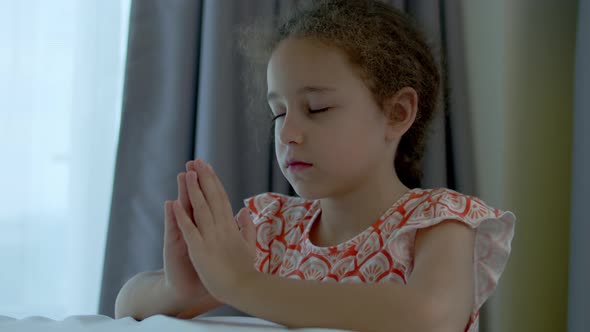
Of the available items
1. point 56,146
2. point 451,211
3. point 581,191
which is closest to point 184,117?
point 56,146

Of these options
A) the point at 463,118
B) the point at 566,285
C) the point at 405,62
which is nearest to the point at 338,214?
the point at 405,62

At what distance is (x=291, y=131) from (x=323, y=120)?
0.17 feet

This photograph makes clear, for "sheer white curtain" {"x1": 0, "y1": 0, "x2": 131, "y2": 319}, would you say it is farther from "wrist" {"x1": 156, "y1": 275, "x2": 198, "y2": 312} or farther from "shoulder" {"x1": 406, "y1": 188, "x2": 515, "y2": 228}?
"shoulder" {"x1": 406, "y1": 188, "x2": 515, "y2": 228}

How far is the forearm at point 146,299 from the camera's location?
0.94 m

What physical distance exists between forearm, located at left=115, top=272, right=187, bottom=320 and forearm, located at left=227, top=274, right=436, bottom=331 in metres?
0.20

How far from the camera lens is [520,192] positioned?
3.96 ft

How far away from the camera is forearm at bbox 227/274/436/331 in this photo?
738mm

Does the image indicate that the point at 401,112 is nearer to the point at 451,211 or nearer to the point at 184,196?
the point at 451,211

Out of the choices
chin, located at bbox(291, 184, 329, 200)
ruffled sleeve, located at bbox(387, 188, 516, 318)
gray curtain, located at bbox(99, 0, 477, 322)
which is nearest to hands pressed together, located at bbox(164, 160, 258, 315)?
chin, located at bbox(291, 184, 329, 200)

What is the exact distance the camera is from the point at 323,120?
0.94 m

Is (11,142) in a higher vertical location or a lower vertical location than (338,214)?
higher

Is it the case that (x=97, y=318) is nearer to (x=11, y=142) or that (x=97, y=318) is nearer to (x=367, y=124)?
(x=367, y=124)

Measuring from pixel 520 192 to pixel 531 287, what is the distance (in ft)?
0.62

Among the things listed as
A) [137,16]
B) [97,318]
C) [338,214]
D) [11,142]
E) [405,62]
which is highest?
[137,16]
